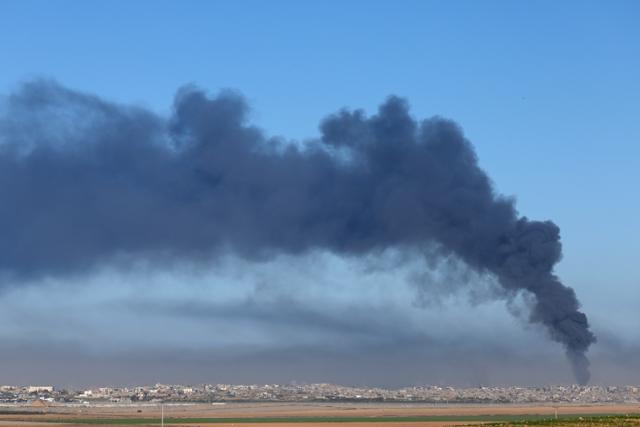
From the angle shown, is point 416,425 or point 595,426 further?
point 416,425

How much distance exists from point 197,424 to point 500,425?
61538mm

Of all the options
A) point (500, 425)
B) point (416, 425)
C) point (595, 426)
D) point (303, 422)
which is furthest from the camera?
point (303, 422)

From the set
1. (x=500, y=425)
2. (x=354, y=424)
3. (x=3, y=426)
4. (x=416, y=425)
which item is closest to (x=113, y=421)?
(x=3, y=426)

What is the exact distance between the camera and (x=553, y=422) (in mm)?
88375

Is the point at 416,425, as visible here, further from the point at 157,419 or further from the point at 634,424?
the point at 634,424

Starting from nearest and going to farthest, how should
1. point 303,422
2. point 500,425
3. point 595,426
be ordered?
point 595,426 → point 500,425 → point 303,422

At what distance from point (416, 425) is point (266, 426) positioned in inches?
734

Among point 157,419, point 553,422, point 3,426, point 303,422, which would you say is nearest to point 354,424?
point 303,422

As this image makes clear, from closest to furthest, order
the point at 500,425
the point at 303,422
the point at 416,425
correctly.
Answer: the point at 500,425
the point at 416,425
the point at 303,422

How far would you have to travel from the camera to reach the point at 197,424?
140 metres

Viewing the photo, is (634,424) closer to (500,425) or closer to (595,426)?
(595,426)

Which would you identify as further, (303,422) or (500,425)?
(303,422)

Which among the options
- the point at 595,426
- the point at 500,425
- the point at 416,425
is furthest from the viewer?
the point at 416,425

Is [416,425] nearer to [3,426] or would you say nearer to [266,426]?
[266,426]
